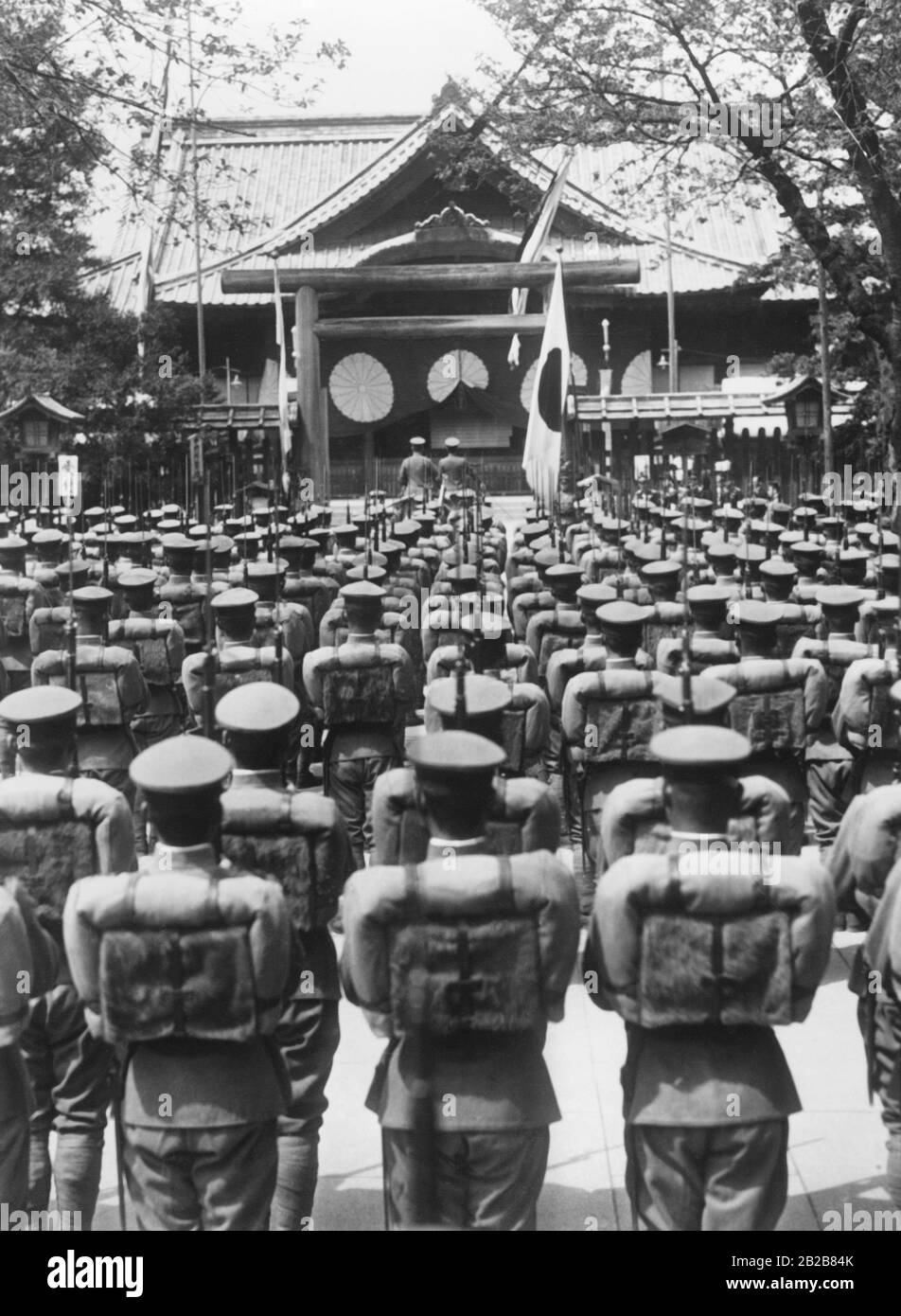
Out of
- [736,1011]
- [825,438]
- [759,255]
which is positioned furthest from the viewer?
[759,255]

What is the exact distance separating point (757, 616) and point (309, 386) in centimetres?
1659

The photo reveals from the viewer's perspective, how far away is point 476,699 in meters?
5.02

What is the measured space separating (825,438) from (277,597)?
11417mm

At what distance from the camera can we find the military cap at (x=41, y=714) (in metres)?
4.68

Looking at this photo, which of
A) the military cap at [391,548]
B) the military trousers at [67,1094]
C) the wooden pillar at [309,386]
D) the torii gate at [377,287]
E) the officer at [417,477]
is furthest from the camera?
the wooden pillar at [309,386]

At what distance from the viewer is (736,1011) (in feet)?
11.9

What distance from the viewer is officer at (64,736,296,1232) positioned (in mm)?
3635

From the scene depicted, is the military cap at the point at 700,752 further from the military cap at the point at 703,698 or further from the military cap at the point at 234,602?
the military cap at the point at 234,602

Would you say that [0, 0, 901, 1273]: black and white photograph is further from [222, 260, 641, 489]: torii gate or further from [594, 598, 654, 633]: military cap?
[222, 260, 641, 489]: torii gate

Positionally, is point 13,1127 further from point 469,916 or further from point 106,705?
point 106,705

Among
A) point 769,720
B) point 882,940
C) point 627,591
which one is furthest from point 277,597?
point 882,940

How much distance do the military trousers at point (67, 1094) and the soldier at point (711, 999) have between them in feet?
5.17

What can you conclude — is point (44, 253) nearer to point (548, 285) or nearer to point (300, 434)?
point (300, 434)

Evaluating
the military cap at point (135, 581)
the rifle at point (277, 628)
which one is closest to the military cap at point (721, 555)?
the rifle at point (277, 628)
